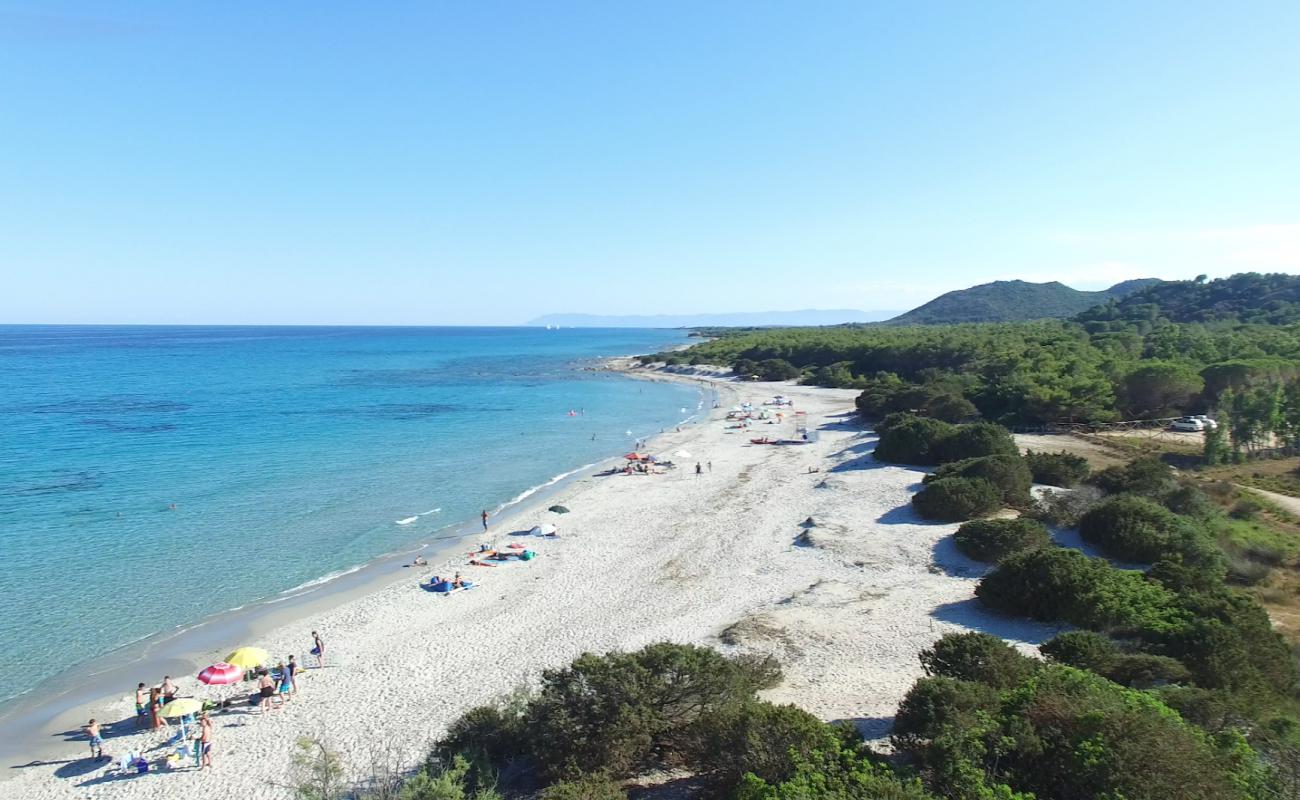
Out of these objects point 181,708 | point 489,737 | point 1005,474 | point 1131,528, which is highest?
point 1005,474

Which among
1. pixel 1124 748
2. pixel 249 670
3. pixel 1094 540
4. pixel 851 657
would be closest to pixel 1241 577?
pixel 1094 540

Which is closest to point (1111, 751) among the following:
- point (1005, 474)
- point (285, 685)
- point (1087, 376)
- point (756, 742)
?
point (756, 742)

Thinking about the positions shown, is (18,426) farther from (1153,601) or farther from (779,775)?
(1153,601)

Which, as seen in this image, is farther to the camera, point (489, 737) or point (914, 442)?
point (914, 442)

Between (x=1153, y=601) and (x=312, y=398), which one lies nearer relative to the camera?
(x=1153, y=601)

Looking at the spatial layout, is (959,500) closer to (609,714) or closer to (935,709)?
(935,709)

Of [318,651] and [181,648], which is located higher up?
[318,651]

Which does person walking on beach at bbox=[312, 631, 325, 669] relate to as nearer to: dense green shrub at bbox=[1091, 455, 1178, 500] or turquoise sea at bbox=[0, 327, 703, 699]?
turquoise sea at bbox=[0, 327, 703, 699]
